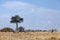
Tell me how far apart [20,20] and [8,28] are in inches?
509

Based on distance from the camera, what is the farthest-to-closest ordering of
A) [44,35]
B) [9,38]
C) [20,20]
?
1. [20,20]
2. [44,35]
3. [9,38]

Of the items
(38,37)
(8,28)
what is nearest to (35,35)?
(38,37)

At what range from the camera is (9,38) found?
1608 cm

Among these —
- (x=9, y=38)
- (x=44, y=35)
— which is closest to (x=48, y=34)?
(x=44, y=35)

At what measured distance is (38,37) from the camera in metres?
16.6

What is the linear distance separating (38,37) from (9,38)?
7.82ft

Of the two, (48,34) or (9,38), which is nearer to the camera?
(9,38)

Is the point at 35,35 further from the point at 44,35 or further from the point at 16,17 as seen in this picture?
the point at 16,17

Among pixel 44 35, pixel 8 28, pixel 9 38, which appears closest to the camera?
pixel 9 38

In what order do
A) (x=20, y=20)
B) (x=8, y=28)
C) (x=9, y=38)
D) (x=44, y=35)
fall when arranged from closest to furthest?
1. (x=9, y=38)
2. (x=44, y=35)
3. (x=8, y=28)
4. (x=20, y=20)

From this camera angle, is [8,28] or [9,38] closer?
[9,38]

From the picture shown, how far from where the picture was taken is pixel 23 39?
16.3m

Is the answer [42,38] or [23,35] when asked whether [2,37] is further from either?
[42,38]

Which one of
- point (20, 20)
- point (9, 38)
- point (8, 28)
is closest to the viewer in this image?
point (9, 38)
